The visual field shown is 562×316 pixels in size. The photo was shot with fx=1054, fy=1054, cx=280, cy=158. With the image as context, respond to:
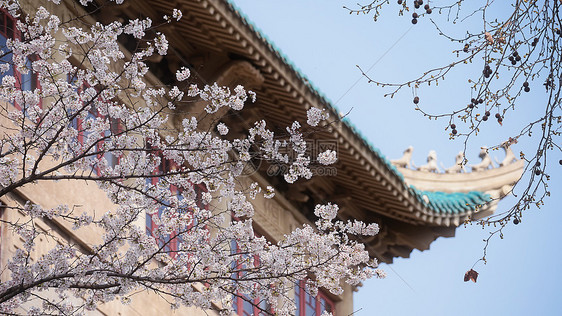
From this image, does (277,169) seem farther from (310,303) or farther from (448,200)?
(448,200)

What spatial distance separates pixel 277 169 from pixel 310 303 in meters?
2.41

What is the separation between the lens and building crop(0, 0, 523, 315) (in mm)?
12656

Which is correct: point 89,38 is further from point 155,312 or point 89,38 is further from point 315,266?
point 155,312

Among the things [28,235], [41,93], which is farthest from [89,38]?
[28,235]

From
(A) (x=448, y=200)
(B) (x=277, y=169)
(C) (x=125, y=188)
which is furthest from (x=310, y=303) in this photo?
(C) (x=125, y=188)

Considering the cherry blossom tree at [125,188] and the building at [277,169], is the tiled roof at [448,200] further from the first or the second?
the cherry blossom tree at [125,188]

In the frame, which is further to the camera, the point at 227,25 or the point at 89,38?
the point at 227,25

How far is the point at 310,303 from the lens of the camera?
1702 cm

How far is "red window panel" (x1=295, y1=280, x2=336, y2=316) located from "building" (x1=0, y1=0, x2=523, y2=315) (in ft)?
0.11

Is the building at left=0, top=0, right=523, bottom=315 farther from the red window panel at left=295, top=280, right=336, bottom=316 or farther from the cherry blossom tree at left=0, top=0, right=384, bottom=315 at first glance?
the cherry blossom tree at left=0, top=0, right=384, bottom=315

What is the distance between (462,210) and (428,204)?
0.78 meters

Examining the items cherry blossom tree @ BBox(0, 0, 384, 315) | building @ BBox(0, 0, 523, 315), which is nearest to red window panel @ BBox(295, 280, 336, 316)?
building @ BBox(0, 0, 523, 315)

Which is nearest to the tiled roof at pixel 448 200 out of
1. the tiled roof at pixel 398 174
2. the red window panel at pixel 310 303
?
the tiled roof at pixel 398 174

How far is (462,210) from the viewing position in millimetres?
17625
